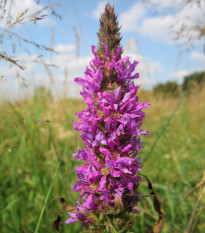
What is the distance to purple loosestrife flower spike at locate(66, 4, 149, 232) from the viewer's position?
129cm

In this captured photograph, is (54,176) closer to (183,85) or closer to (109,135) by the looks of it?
(109,135)

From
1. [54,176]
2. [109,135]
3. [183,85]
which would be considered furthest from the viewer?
[183,85]

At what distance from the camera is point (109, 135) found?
1.35 m

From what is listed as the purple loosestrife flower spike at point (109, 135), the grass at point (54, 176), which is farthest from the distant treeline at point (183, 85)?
the purple loosestrife flower spike at point (109, 135)

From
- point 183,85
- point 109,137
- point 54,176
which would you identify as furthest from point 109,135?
point 183,85

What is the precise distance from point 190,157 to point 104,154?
10.4 ft

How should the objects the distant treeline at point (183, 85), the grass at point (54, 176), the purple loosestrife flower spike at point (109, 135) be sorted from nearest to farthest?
the purple loosestrife flower spike at point (109, 135) < the grass at point (54, 176) < the distant treeline at point (183, 85)

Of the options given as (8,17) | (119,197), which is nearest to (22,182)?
(8,17)

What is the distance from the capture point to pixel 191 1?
2.79m

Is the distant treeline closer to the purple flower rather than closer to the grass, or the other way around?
the grass

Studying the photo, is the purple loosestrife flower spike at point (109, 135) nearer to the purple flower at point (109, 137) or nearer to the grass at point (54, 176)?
the purple flower at point (109, 137)

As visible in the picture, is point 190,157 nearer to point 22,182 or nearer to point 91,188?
point 22,182

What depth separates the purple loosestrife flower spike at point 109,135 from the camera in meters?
1.29

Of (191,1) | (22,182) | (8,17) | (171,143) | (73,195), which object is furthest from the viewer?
(171,143)
